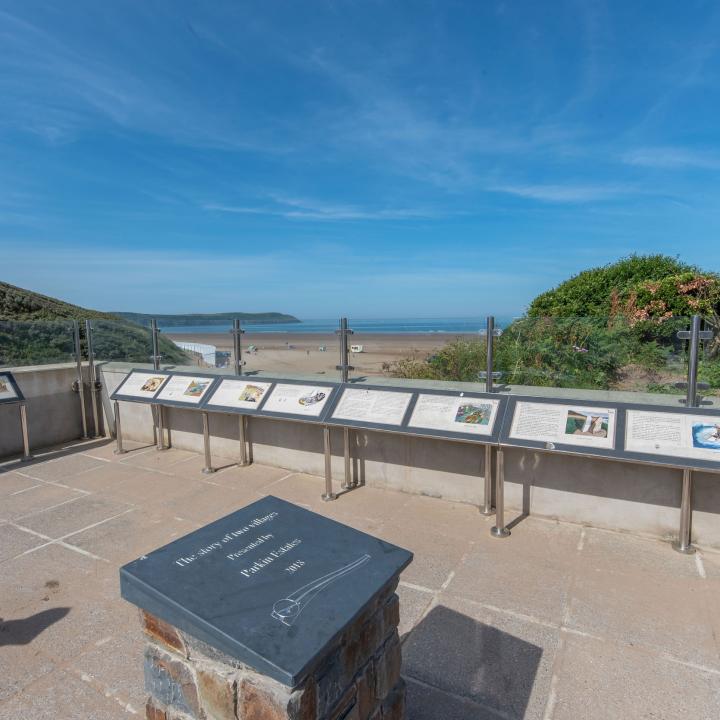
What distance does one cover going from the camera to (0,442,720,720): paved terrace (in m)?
2.63

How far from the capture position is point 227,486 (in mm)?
5902

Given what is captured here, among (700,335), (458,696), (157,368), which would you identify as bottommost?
(458,696)

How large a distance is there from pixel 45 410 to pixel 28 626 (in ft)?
17.7

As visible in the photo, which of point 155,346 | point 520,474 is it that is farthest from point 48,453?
point 520,474

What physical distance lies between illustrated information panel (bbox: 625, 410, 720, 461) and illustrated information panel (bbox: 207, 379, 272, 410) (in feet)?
13.0

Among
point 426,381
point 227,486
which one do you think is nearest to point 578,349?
point 426,381

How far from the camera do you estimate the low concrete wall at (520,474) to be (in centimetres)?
431

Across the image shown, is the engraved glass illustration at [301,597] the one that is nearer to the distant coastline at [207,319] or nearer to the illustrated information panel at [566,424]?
the illustrated information panel at [566,424]

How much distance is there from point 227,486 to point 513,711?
416 cm

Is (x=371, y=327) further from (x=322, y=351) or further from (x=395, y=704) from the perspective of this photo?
(x=395, y=704)

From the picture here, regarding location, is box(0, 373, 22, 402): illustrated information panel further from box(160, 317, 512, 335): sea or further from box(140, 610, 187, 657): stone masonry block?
box(140, 610, 187, 657): stone masonry block

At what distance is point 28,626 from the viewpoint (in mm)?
3264

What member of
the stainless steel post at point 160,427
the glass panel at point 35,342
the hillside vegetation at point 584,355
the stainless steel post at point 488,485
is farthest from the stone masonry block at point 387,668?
the glass panel at point 35,342

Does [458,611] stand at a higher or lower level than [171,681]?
lower
